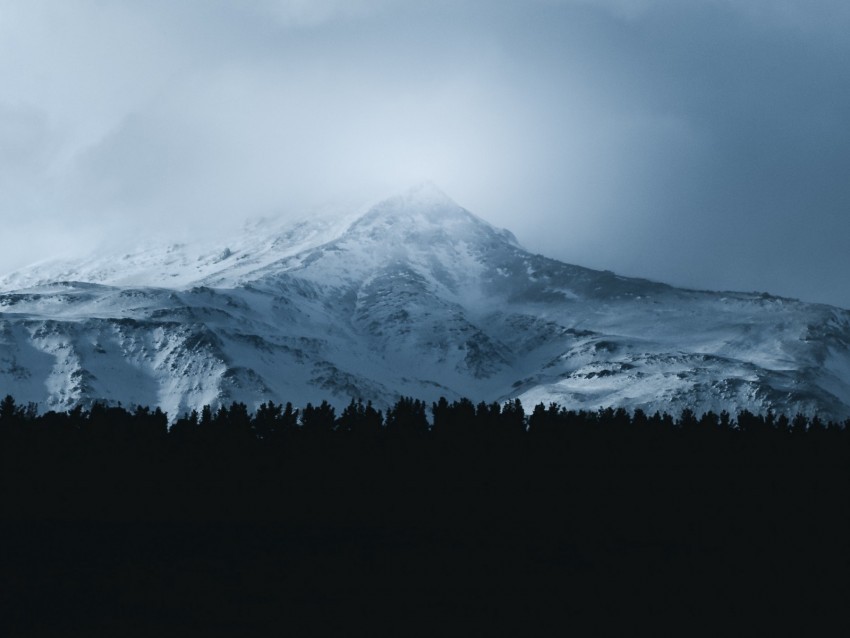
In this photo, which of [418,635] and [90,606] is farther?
[90,606]

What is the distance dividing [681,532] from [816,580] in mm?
36142

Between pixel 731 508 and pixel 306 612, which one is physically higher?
pixel 731 508

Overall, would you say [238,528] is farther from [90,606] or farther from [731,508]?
A: [731,508]

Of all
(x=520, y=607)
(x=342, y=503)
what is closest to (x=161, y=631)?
(x=520, y=607)

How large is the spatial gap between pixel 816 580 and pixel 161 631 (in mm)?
73725

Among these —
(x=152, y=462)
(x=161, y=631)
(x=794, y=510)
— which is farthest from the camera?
(x=152, y=462)

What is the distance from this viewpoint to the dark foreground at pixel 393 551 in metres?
107

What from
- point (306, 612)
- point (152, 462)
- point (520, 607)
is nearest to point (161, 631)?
point (306, 612)

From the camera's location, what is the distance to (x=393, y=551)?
14975cm

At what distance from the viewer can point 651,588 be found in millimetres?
125125

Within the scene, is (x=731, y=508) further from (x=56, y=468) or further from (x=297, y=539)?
(x=56, y=468)

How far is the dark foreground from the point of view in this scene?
350 feet

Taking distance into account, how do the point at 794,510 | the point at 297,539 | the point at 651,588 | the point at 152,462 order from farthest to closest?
the point at 152,462
the point at 794,510
the point at 297,539
the point at 651,588

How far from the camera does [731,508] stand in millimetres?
183375
